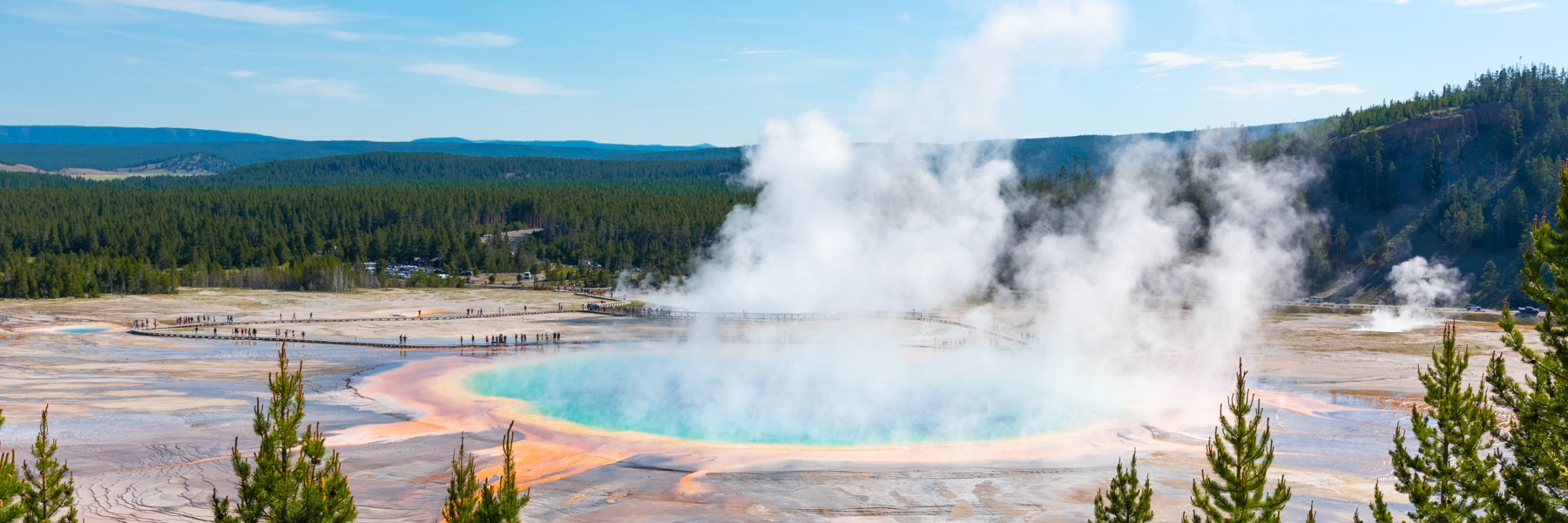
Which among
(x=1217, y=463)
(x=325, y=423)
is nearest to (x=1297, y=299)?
(x=325, y=423)

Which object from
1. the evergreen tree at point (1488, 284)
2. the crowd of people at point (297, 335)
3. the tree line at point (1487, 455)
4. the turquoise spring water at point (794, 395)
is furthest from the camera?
the evergreen tree at point (1488, 284)

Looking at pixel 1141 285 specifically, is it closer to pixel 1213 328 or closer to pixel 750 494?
pixel 1213 328

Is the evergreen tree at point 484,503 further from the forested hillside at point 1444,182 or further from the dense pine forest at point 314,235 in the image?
the forested hillside at point 1444,182

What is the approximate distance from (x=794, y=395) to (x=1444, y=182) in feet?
229

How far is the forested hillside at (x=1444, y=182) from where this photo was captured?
7394 cm

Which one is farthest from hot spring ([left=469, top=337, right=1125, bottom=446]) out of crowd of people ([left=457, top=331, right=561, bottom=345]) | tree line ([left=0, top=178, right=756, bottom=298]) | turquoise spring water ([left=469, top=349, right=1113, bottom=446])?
tree line ([left=0, top=178, right=756, bottom=298])

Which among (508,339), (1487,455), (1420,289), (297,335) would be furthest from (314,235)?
(1487,455)

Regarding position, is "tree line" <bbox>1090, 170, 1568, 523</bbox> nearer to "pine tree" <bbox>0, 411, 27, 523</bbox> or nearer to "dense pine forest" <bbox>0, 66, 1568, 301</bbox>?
"pine tree" <bbox>0, 411, 27, 523</bbox>

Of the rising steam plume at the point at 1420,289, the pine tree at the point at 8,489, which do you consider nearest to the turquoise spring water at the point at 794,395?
the pine tree at the point at 8,489

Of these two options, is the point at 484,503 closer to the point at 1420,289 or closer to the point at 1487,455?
the point at 1487,455

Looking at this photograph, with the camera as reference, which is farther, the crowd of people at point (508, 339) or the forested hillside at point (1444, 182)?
the forested hillside at point (1444, 182)

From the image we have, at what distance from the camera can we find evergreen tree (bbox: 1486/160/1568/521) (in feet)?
31.3

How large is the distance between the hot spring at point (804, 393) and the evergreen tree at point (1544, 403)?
1870 centimetres

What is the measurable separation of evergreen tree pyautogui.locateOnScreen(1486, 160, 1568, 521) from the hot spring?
61.3 ft
